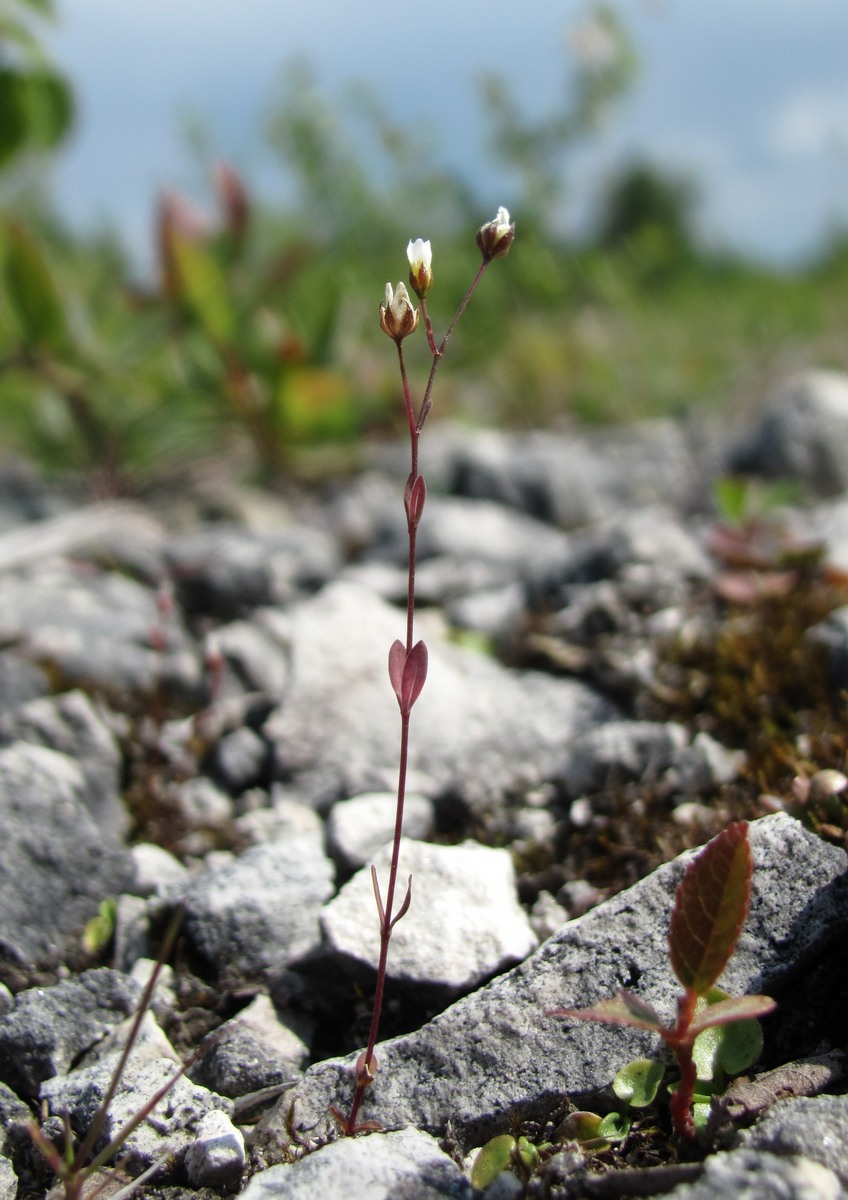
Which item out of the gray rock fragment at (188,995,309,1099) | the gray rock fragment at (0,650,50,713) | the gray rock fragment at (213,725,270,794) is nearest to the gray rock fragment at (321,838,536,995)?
the gray rock fragment at (188,995,309,1099)

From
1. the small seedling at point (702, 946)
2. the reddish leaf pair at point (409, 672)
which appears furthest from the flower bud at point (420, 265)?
the small seedling at point (702, 946)

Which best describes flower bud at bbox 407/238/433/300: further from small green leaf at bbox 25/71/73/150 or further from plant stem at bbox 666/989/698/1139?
small green leaf at bbox 25/71/73/150

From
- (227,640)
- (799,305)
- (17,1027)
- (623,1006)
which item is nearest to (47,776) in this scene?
(17,1027)

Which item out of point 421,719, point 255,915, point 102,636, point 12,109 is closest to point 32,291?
point 12,109

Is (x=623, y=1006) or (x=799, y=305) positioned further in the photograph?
(x=799, y=305)

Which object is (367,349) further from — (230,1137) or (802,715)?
(230,1137)

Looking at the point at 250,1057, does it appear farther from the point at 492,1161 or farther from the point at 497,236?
the point at 497,236
